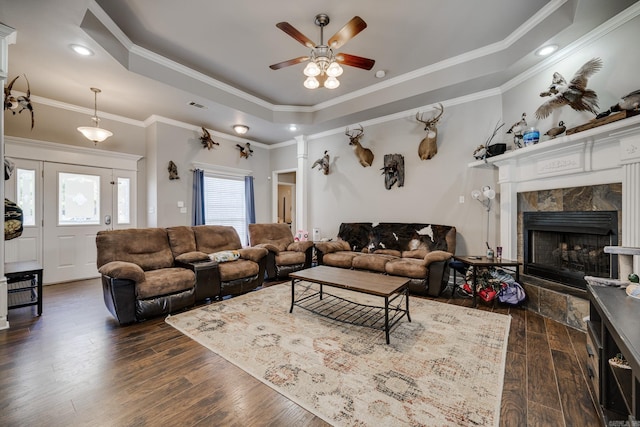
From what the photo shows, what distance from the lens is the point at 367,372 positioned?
1.94 meters

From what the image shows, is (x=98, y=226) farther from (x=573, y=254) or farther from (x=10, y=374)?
(x=573, y=254)

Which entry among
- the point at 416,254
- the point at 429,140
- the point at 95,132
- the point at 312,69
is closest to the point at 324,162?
the point at 429,140

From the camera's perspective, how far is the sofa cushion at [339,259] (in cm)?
438

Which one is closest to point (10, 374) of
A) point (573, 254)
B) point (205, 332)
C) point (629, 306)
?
point (205, 332)

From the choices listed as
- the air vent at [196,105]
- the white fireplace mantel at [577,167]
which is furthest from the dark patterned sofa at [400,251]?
the air vent at [196,105]

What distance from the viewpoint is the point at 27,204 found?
4.16m

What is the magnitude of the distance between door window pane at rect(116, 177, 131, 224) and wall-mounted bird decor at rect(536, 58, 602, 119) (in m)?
6.86

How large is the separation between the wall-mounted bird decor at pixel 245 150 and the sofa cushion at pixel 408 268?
4308 millimetres

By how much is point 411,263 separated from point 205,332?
9.20 feet

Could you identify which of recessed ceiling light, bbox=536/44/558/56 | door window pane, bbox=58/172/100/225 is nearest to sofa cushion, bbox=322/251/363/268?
recessed ceiling light, bbox=536/44/558/56

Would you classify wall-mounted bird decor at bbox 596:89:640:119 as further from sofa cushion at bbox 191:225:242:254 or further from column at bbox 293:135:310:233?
column at bbox 293:135:310:233

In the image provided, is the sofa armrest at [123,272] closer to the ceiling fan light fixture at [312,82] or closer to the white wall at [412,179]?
the ceiling fan light fixture at [312,82]

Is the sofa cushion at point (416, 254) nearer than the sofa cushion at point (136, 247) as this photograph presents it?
No

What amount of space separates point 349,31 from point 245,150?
178 inches
